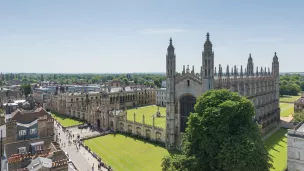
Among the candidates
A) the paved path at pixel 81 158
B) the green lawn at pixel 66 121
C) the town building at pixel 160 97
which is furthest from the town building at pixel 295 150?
the town building at pixel 160 97

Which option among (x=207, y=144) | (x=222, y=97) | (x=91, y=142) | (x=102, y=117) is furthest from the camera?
(x=102, y=117)

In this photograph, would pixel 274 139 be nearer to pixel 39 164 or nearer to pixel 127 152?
pixel 127 152

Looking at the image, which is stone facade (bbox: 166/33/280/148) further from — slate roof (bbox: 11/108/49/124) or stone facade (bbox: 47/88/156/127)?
slate roof (bbox: 11/108/49/124)

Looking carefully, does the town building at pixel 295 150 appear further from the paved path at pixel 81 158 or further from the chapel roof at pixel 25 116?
the chapel roof at pixel 25 116

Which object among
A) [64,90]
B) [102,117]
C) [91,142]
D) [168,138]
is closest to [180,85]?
[168,138]

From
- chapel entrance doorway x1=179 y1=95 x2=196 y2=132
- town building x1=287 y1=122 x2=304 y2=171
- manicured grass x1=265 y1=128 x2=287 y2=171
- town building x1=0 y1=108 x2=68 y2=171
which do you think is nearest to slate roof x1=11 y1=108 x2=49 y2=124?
town building x1=0 y1=108 x2=68 y2=171

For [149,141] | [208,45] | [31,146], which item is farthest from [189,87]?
[31,146]

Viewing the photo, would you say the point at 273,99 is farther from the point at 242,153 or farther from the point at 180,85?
the point at 242,153
